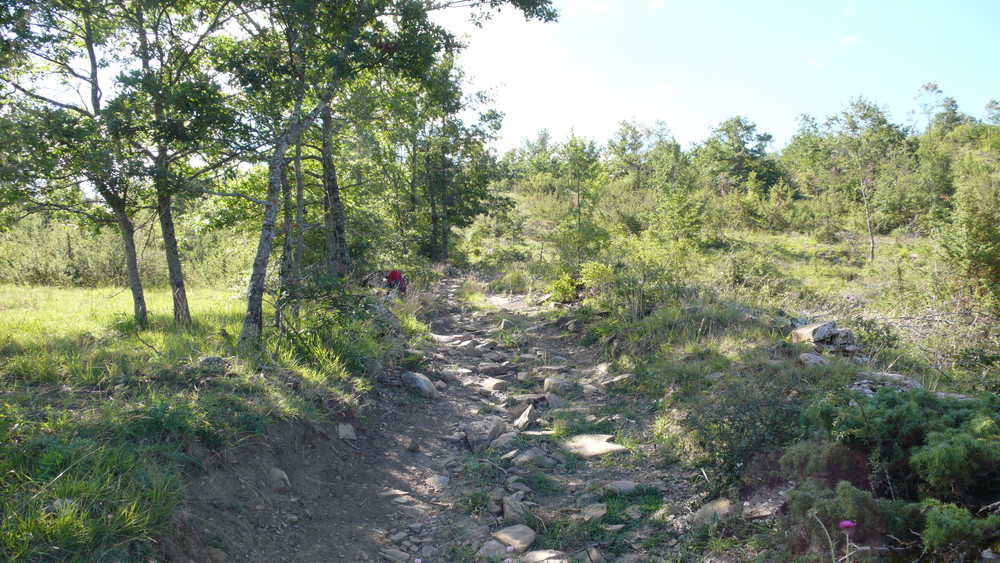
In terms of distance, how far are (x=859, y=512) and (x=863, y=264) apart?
20.6m

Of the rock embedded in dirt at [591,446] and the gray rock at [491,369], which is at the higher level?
the gray rock at [491,369]

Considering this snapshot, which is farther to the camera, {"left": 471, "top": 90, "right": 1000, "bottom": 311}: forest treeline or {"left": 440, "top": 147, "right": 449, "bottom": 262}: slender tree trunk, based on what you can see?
{"left": 440, "top": 147, "right": 449, "bottom": 262}: slender tree trunk

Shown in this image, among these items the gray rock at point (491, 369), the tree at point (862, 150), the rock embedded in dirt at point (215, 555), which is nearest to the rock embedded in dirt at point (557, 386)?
the gray rock at point (491, 369)

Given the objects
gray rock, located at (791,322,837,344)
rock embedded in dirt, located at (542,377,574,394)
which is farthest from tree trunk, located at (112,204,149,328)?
gray rock, located at (791,322,837,344)

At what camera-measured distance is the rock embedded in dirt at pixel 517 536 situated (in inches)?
141

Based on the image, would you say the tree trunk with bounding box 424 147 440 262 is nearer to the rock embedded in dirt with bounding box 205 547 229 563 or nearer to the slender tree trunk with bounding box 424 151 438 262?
the slender tree trunk with bounding box 424 151 438 262

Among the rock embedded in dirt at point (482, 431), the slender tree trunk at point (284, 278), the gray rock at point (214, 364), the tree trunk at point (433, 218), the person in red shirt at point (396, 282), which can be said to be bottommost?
the rock embedded in dirt at point (482, 431)

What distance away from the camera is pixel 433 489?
451 cm

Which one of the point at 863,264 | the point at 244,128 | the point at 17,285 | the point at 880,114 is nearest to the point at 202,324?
the point at 244,128

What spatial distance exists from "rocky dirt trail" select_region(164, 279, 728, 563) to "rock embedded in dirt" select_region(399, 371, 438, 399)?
2cm

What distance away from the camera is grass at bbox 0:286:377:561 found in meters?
2.61

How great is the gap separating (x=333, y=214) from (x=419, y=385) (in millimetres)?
4104

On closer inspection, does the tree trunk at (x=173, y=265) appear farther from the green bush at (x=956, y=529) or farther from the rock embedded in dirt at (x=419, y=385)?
the green bush at (x=956, y=529)

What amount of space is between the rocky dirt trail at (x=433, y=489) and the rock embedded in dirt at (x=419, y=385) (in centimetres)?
2
